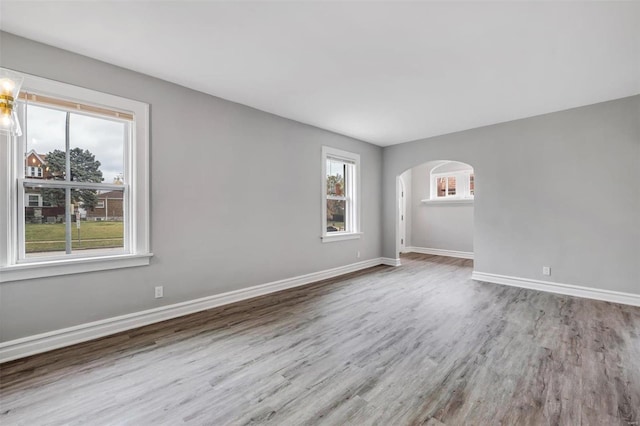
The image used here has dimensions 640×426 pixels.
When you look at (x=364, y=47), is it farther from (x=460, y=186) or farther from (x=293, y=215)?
(x=460, y=186)

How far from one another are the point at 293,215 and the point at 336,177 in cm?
145

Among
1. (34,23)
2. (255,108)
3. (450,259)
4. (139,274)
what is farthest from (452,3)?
(450,259)

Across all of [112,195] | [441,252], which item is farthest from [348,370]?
[441,252]

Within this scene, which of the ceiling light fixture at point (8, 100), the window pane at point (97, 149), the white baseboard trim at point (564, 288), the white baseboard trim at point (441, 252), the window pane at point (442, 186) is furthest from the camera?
the window pane at point (442, 186)

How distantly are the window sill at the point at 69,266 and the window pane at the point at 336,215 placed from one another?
2.99 m

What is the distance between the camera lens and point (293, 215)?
4.24 meters

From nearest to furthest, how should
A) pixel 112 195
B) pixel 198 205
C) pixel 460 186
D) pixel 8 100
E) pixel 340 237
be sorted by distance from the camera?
pixel 8 100 < pixel 112 195 < pixel 198 205 < pixel 340 237 < pixel 460 186

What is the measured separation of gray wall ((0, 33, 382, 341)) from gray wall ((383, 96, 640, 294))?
2.76m

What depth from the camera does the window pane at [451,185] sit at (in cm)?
701

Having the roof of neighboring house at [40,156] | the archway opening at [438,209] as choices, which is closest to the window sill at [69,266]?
the roof of neighboring house at [40,156]

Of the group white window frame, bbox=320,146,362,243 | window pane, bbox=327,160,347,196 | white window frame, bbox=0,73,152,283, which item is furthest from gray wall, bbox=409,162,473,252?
white window frame, bbox=0,73,152,283

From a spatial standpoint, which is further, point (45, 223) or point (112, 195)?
point (112, 195)

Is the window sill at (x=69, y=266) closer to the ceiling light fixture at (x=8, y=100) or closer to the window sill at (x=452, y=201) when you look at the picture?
the ceiling light fixture at (x=8, y=100)

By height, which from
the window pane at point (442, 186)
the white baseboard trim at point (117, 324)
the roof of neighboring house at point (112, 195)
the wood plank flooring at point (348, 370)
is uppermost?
the window pane at point (442, 186)
